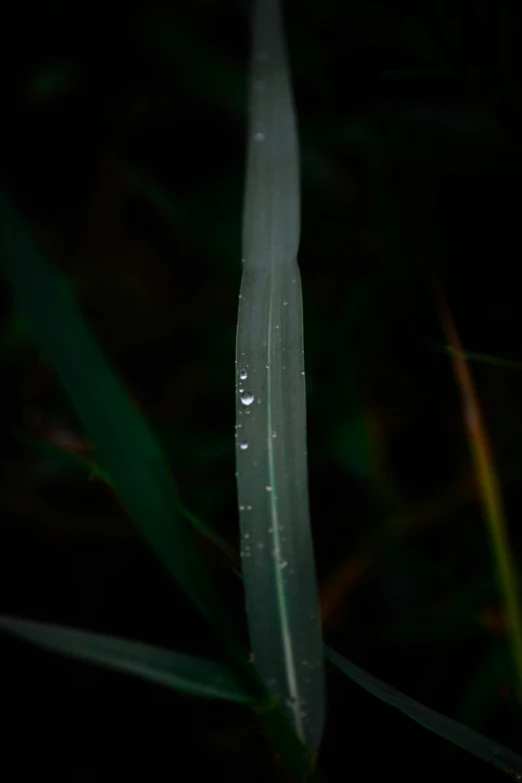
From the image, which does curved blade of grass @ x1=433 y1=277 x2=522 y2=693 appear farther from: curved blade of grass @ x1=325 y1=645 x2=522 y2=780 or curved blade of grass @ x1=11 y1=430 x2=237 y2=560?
curved blade of grass @ x1=11 y1=430 x2=237 y2=560

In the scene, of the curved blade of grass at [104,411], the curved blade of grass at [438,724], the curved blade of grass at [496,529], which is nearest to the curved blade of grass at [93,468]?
the curved blade of grass at [104,411]

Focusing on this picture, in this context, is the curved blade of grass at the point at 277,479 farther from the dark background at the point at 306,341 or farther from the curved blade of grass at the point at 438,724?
the dark background at the point at 306,341

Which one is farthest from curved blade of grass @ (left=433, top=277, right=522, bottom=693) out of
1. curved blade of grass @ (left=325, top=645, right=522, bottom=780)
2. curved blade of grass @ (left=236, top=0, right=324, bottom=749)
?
curved blade of grass @ (left=236, top=0, right=324, bottom=749)

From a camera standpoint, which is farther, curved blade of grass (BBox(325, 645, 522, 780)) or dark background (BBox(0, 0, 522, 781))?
dark background (BBox(0, 0, 522, 781))

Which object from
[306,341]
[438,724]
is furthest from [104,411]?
[306,341]

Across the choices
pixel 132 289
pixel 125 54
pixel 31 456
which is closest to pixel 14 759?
pixel 31 456

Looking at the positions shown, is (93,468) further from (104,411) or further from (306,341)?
(306,341)

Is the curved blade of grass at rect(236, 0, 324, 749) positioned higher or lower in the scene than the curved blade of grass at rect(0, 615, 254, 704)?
higher

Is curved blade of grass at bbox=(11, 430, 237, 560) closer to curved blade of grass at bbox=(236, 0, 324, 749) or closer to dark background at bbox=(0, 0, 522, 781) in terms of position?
curved blade of grass at bbox=(236, 0, 324, 749)
